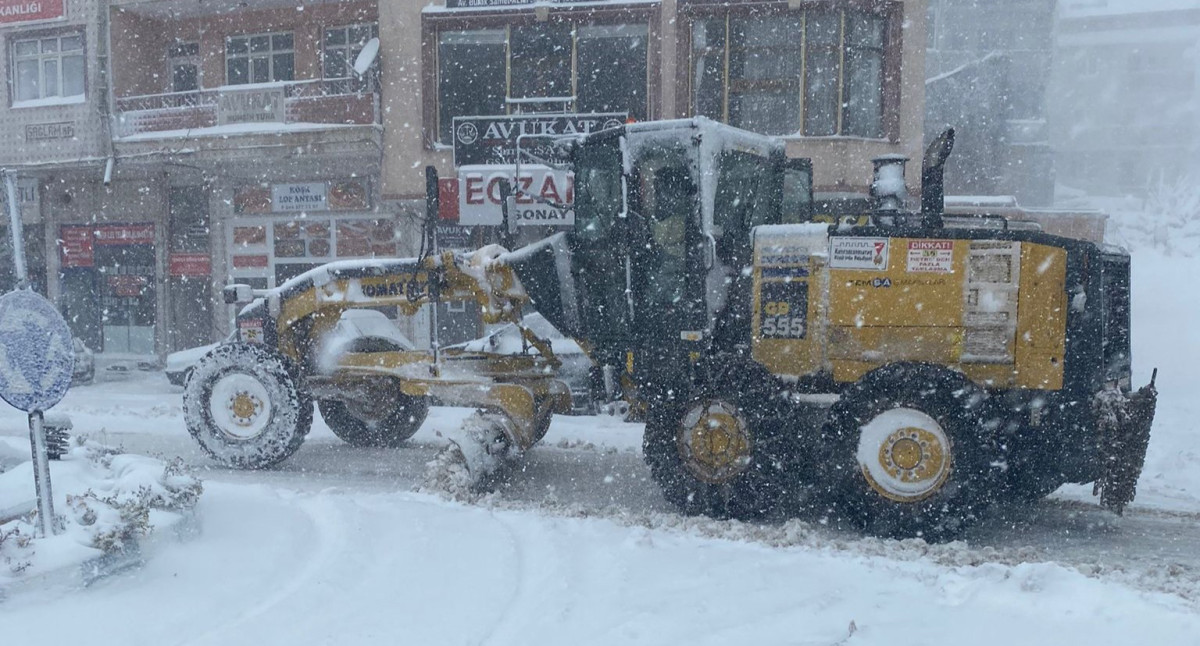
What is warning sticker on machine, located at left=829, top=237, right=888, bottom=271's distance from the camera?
5984mm

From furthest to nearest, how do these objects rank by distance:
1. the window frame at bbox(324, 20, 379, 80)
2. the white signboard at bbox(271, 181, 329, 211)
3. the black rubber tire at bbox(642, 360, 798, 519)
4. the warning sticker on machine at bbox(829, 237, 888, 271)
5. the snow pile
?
the white signboard at bbox(271, 181, 329, 211), the window frame at bbox(324, 20, 379, 80), the black rubber tire at bbox(642, 360, 798, 519), the warning sticker on machine at bbox(829, 237, 888, 271), the snow pile

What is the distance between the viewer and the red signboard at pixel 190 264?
18734 mm

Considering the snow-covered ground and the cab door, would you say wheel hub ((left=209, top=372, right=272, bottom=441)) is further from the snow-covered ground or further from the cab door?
the cab door

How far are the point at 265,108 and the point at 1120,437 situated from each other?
50.0 ft

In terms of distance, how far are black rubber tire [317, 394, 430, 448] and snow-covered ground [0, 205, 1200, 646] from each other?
1.72 m

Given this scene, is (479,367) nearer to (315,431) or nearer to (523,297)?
(523,297)

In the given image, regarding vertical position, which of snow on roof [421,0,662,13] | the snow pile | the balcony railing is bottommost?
the snow pile

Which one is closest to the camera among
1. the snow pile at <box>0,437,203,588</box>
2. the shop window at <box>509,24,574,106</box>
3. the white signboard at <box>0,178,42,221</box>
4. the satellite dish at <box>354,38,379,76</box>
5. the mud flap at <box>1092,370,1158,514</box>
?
the snow pile at <box>0,437,203,588</box>

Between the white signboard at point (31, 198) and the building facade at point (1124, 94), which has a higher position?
the building facade at point (1124, 94)

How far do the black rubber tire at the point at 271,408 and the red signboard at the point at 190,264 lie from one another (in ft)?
37.8

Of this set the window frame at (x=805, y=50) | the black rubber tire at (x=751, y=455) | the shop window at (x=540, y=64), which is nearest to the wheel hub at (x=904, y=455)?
the black rubber tire at (x=751, y=455)

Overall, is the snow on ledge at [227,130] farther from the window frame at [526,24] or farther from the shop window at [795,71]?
the shop window at [795,71]

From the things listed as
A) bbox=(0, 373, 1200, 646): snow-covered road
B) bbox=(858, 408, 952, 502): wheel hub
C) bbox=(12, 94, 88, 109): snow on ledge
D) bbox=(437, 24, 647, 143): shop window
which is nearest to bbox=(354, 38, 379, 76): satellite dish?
bbox=(437, 24, 647, 143): shop window

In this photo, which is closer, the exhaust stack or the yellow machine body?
the yellow machine body
